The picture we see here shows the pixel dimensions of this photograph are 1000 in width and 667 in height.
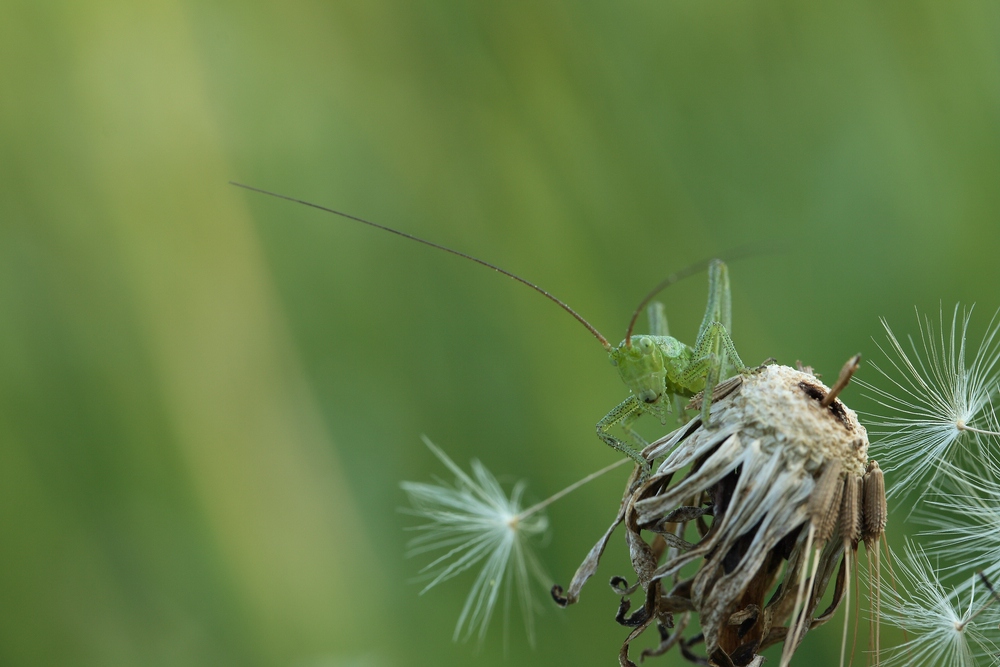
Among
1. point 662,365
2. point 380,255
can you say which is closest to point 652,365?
point 662,365

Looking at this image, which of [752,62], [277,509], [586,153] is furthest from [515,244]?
[277,509]

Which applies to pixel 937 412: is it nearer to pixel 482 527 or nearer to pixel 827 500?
pixel 827 500

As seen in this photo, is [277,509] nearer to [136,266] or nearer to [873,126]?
[136,266]

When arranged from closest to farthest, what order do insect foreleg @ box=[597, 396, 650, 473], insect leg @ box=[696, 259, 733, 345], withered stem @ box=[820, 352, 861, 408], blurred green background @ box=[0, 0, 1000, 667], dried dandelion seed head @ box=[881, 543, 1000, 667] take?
withered stem @ box=[820, 352, 861, 408], dried dandelion seed head @ box=[881, 543, 1000, 667], insect foreleg @ box=[597, 396, 650, 473], insect leg @ box=[696, 259, 733, 345], blurred green background @ box=[0, 0, 1000, 667]

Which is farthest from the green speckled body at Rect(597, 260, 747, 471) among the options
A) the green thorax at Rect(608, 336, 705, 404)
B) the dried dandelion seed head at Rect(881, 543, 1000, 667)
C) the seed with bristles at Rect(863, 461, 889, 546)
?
the dried dandelion seed head at Rect(881, 543, 1000, 667)

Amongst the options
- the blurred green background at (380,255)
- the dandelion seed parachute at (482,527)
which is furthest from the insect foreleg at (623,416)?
the blurred green background at (380,255)

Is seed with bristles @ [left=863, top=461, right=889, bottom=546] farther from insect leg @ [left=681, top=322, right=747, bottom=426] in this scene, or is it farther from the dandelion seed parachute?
the dandelion seed parachute

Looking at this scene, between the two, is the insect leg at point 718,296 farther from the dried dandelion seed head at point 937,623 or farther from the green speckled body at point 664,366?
the dried dandelion seed head at point 937,623
